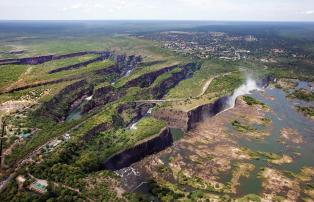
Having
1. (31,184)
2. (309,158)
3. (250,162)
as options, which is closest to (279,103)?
(309,158)

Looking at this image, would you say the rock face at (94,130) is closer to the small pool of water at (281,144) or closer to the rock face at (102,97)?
the rock face at (102,97)

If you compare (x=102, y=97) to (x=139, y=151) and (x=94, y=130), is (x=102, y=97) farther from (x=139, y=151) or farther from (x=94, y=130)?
(x=139, y=151)

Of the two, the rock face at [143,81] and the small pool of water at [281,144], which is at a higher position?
the rock face at [143,81]

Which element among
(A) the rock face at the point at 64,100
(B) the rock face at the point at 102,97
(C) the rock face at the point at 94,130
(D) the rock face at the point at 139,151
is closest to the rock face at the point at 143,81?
(B) the rock face at the point at 102,97

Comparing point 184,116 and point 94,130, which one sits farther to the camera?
point 184,116

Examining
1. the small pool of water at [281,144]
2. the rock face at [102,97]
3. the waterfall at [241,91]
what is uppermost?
the rock face at [102,97]

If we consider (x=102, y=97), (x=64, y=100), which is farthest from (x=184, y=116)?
(x=64, y=100)

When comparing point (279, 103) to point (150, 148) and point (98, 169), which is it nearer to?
point (150, 148)

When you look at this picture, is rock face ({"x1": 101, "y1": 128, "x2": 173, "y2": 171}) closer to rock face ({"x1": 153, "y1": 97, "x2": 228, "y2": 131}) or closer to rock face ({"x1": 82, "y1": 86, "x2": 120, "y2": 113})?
rock face ({"x1": 153, "y1": 97, "x2": 228, "y2": 131})
